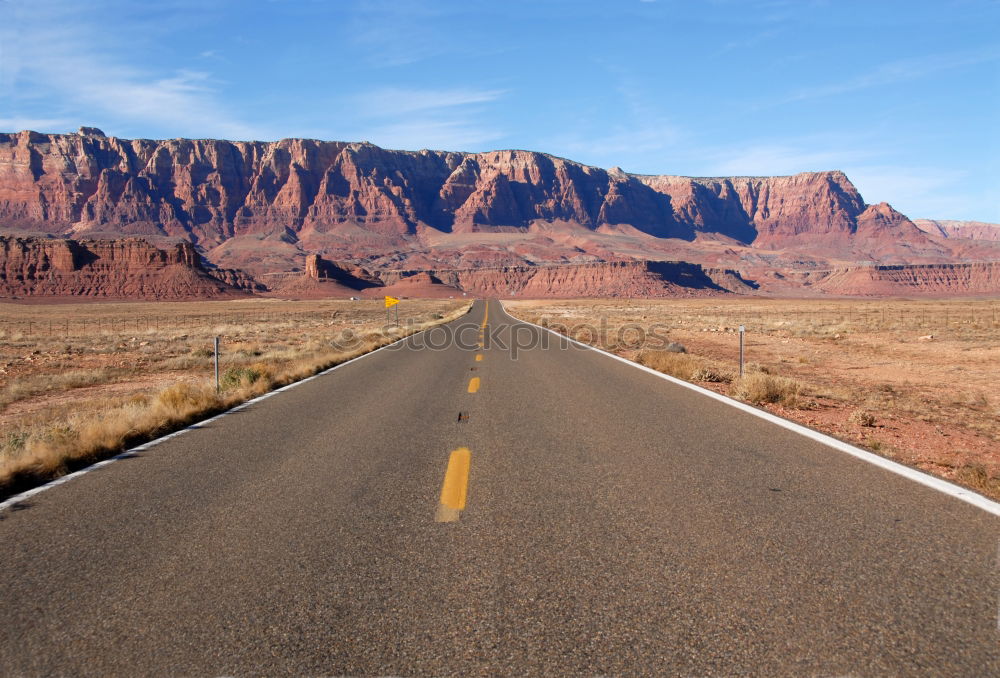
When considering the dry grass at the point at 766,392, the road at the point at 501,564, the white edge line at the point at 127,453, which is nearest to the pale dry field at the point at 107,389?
the white edge line at the point at 127,453

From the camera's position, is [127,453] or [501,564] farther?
[127,453]

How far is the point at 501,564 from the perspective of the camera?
3.86 m

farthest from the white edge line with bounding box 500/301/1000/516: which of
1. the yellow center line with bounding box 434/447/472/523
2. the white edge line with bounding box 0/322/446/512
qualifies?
the white edge line with bounding box 0/322/446/512

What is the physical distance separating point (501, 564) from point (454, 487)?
5.55 ft

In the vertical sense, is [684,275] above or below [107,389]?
above

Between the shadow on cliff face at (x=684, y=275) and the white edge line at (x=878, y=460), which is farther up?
the shadow on cliff face at (x=684, y=275)

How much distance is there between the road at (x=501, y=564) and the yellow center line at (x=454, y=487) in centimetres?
3

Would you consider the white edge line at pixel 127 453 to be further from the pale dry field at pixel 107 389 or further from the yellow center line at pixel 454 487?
the yellow center line at pixel 454 487

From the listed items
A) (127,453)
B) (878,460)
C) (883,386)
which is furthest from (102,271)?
(878,460)

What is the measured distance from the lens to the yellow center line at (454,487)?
189 inches

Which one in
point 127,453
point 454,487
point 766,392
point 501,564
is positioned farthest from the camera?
point 766,392

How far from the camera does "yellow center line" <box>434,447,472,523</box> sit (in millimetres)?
4805

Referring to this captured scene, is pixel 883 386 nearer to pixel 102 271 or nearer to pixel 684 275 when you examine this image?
pixel 102 271

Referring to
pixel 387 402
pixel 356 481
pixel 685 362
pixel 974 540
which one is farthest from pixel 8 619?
pixel 685 362
